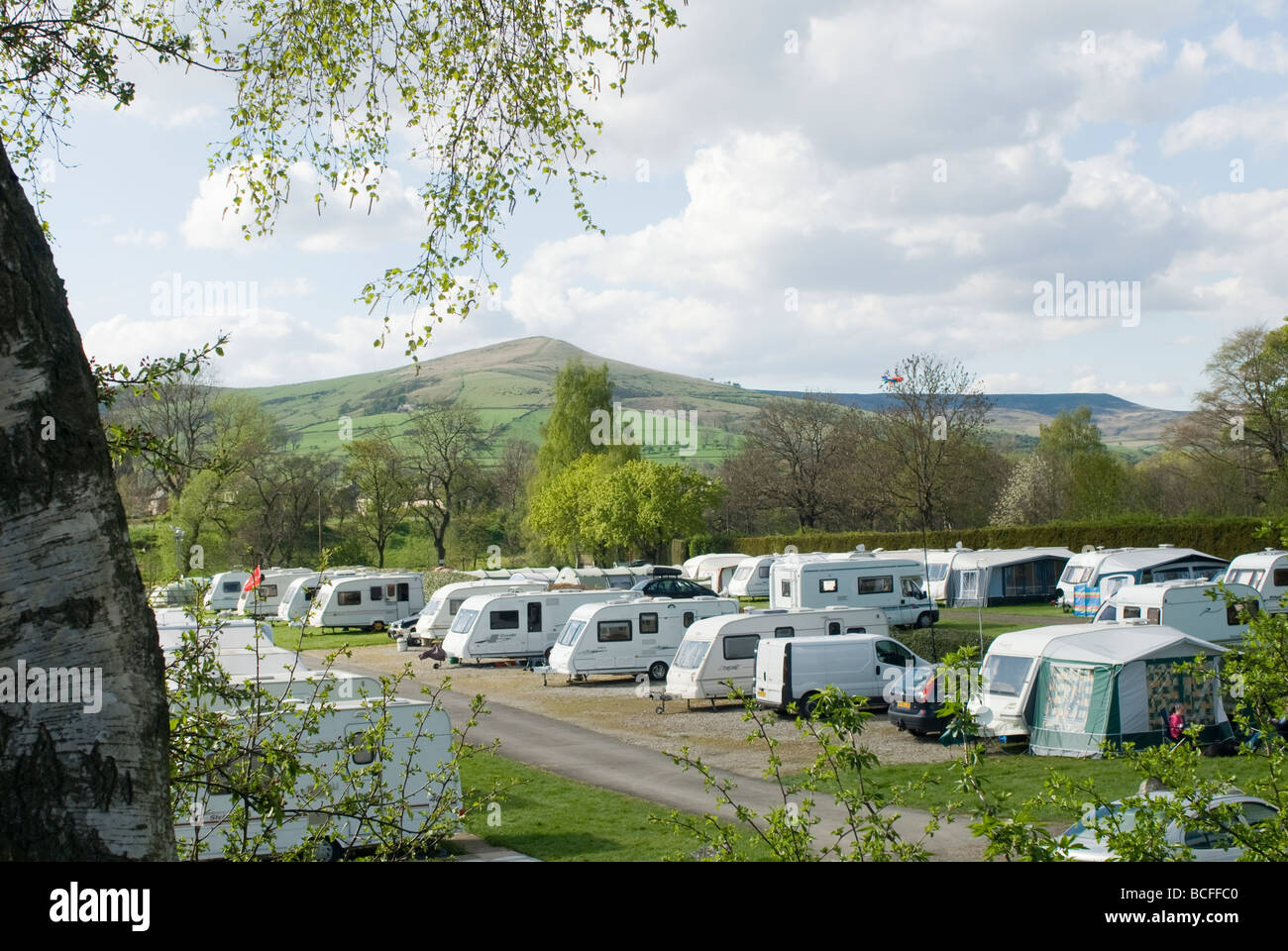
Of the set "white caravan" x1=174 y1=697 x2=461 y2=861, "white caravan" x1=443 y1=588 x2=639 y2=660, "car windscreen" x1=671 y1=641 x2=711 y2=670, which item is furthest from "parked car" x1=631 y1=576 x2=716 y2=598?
"white caravan" x1=174 y1=697 x2=461 y2=861

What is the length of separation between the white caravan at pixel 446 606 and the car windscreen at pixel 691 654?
12122 millimetres

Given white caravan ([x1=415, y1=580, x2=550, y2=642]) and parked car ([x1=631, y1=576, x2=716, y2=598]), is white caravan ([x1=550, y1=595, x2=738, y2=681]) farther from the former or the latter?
parked car ([x1=631, y1=576, x2=716, y2=598])

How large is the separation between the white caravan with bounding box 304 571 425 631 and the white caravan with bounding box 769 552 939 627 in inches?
624

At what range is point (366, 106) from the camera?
575cm

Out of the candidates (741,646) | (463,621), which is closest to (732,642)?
(741,646)

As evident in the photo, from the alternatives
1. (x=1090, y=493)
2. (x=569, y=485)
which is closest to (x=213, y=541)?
(x=569, y=485)

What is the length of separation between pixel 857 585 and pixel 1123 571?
29.2ft

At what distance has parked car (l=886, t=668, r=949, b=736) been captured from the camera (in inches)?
738

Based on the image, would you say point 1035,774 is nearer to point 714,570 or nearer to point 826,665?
point 826,665

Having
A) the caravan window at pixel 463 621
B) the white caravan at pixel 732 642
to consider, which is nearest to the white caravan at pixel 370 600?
the caravan window at pixel 463 621

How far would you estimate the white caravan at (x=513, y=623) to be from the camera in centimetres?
3189

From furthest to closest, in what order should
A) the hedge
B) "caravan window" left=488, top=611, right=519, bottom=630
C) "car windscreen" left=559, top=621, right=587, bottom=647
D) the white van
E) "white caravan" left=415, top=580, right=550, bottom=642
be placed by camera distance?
the hedge
"white caravan" left=415, top=580, right=550, bottom=642
"caravan window" left=488, top=611, right=519, bottom=630
"car windscreen" left=559, top=621, right=587, bottom=647
the white van

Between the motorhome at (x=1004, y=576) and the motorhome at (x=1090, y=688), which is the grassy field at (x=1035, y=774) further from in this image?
the motorhome at (x=1004, y=576)
